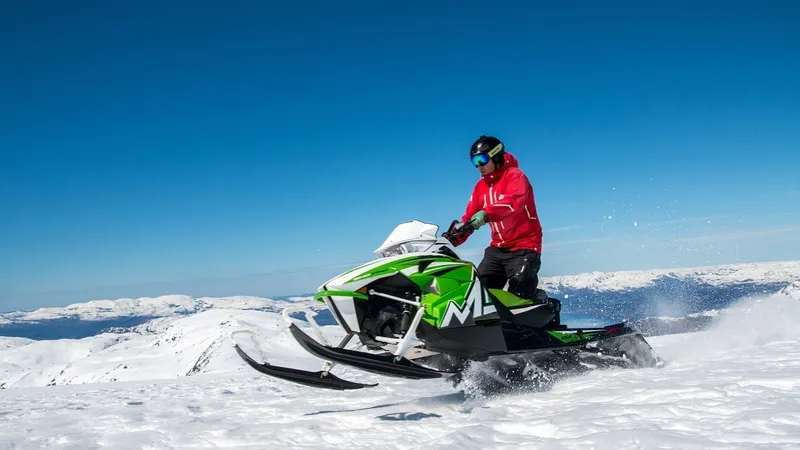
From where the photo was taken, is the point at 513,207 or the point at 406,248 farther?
the point at 513,207

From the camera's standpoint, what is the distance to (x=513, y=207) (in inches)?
218

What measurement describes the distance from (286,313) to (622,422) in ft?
9.17

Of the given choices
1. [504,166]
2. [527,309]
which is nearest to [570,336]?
[527,309]

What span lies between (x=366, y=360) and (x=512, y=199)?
2569mm

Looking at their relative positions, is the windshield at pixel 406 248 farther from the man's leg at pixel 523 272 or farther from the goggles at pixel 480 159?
the goggles at pixel 480 159

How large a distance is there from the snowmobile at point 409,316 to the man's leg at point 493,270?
0.96m

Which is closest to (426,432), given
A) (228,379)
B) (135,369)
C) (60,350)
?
(228,379)

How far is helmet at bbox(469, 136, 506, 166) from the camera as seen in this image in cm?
598

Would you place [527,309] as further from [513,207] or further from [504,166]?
[504,166]

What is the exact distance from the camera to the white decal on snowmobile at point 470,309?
449 cm

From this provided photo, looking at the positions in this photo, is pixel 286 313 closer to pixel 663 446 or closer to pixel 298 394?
pixel 298 394

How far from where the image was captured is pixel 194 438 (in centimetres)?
432

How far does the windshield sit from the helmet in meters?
1.72

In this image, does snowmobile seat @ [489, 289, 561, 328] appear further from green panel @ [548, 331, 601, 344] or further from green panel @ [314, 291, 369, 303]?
green panel @ [314, 291, 369, 303]
